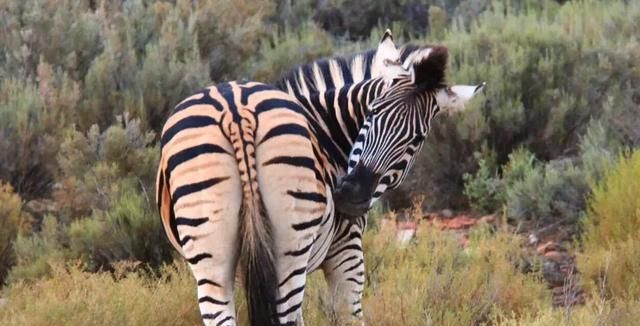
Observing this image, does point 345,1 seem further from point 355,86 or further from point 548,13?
point 355,86

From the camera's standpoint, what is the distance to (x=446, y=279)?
666cm

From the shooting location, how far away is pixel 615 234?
7.74 metres

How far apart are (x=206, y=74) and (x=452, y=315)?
4796 mm

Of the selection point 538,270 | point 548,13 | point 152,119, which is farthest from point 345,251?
point 548,13

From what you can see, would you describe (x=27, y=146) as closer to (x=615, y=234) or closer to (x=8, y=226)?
(x=8, y=226)

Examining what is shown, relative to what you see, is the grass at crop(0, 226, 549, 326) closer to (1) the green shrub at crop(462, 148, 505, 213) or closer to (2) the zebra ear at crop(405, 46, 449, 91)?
(2) the zebra ear at crop(405, 46, 449, 91)

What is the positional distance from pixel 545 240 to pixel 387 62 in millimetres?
3356

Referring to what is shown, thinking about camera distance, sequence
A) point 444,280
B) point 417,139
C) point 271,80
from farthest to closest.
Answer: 1. point 271,80
2. point 444,280
3. point 417,139

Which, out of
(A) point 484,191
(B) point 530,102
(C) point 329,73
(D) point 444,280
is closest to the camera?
(C) point 329,73

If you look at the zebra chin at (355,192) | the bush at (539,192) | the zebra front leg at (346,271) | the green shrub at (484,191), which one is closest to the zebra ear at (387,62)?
the zebra chin at (355,192)

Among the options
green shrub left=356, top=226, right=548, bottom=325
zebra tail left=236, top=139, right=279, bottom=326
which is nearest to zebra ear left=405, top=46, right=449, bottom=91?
green shrub left=356, top=226, right=548, bottom=325

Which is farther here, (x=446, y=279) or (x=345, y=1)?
(x=345, y=1)

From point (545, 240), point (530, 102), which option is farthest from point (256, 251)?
point (530, 102)

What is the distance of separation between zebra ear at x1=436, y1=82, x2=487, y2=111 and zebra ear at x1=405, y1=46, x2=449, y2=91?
0.15 ft
